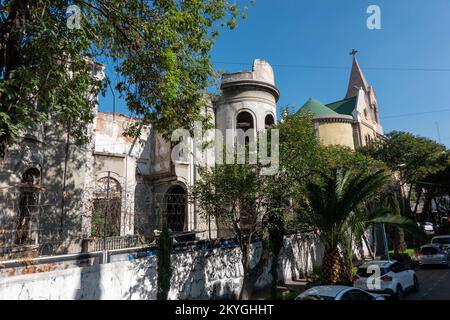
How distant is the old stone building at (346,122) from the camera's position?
27.8 metres

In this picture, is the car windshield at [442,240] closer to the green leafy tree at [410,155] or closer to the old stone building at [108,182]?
the green leafy tree at [410,155]

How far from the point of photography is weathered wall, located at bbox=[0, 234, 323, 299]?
22.7ft

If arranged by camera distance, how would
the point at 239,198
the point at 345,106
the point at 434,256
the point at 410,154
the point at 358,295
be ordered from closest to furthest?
the point at 358,295 < the point at 239,198 < the point at 434,256 < the point at 410,154 < the point at 345,106

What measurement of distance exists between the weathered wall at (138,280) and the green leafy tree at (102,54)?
3.30 meters

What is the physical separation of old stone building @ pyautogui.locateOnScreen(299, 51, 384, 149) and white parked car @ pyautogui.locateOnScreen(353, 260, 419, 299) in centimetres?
1441

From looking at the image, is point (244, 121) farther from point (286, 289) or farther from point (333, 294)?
point (333, 294)

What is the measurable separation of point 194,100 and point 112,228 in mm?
4873

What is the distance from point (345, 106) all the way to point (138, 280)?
28194 millimetres

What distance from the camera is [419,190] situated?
1305 inches

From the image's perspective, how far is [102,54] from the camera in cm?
1077

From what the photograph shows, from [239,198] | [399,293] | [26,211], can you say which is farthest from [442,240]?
[26,211]

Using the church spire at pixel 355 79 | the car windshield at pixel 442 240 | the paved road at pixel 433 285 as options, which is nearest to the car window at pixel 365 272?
the paved road at pixel 433 285
